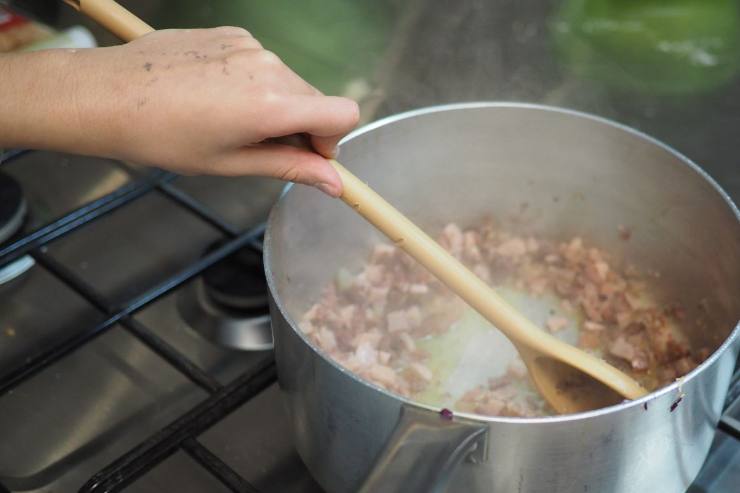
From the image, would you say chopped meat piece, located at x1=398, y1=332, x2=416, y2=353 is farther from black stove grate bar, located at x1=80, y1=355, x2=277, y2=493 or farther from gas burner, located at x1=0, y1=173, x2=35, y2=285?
gas burner, located at x1=0, y1=173, x2=35, y2=285

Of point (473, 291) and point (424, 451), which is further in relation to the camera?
point (473, 291)

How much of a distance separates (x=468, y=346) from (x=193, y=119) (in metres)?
0.37

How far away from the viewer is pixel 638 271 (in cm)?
81

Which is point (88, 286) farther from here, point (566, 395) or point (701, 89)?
point (701, 89)

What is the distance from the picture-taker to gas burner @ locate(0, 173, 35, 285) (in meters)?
0.79

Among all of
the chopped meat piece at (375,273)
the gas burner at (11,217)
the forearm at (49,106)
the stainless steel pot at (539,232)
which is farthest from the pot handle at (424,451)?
the gas burner at (11,217)

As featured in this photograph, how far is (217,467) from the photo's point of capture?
1.93ft

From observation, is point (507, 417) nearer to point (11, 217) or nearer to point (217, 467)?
point (217, 467)

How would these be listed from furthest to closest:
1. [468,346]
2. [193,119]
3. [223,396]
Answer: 1. [468,346]
2. [223,396]
3. [193,119]

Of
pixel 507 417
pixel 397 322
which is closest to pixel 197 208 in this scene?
pixel 397 322

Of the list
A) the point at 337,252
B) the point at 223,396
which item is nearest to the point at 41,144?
the point at 223,396

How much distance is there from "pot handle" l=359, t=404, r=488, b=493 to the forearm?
226 mm

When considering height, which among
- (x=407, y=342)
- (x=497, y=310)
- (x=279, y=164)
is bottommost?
(x=407, y=342)

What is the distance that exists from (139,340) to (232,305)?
0.08 m
